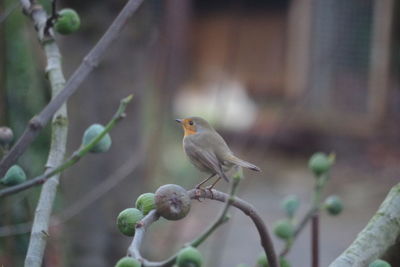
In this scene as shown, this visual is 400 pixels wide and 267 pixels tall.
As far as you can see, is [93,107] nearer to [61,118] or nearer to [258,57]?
[61,118]

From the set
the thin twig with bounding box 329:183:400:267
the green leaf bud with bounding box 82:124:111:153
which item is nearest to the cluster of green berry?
the green leaf bud with bounding box 82:124:111:153

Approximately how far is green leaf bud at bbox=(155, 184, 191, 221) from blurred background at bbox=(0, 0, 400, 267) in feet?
4.48

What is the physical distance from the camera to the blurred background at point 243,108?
Answer: 8.67ft

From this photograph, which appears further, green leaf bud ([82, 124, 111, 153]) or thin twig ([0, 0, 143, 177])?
green leaf bud ([82, 124, 111, 153])

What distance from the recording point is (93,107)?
8.79 feet

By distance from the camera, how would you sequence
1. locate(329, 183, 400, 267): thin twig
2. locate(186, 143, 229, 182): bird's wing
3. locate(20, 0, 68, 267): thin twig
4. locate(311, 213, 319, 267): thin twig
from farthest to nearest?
locate(186, 143, 229, 182): bird's wing
locate(311, 213, 319, 267): thin twig
locate(329, 183, 400, 267): thin twig
locate(20, 0, 68, 267): thin twig

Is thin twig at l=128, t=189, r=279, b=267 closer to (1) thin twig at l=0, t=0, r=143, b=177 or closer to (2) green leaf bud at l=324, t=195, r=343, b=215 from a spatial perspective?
(1) thin twig at l=0, t=0, r=143, b=177

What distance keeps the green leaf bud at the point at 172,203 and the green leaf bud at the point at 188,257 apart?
101mm

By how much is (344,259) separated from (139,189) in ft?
6.43

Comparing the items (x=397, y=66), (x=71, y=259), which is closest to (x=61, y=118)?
(x=71, y=259)

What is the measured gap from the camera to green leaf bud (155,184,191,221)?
641 millimetres

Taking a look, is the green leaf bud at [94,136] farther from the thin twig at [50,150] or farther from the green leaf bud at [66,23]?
the green leaf bud at [66,23]

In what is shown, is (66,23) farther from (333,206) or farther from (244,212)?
(333,206)

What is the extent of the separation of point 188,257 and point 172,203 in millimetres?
110
